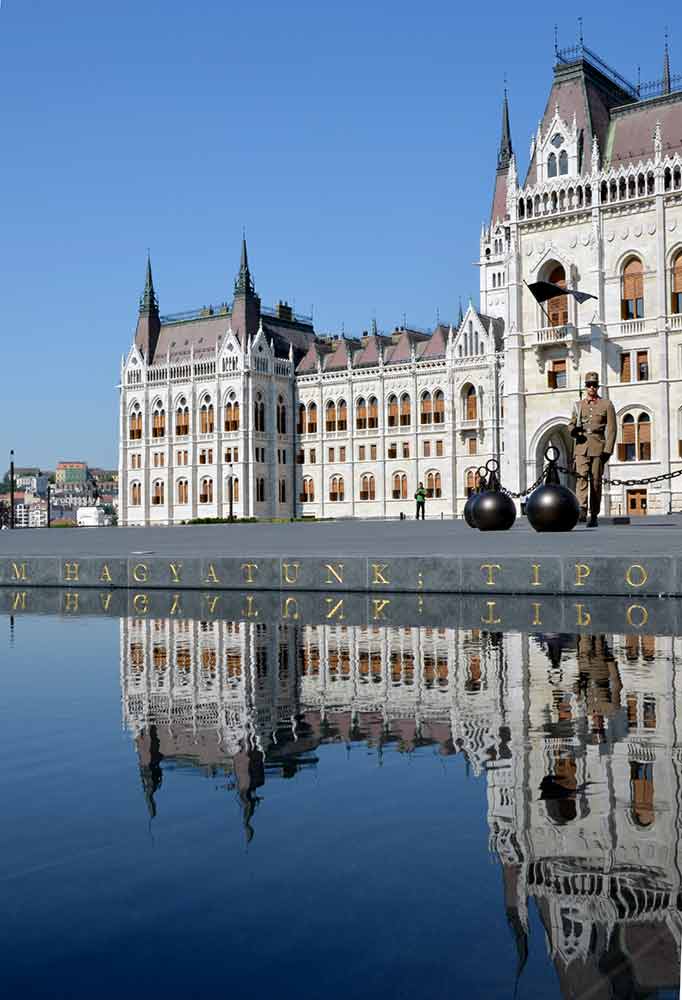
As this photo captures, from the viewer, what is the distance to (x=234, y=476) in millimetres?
83750

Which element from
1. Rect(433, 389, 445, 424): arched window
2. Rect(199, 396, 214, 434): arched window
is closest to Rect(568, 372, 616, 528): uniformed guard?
Rect(433, 389, 445, 424): arched window

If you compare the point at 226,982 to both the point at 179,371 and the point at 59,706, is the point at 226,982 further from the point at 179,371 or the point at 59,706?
the point at 179,371

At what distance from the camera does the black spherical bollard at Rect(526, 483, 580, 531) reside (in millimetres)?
18516

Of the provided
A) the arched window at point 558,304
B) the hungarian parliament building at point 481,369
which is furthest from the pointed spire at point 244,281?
the arched window at point 558,304

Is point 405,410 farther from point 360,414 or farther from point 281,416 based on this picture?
point 281,416

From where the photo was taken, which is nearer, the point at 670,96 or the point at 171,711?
the point at 171,711

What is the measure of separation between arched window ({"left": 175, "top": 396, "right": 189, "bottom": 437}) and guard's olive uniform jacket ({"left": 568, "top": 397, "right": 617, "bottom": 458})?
69.8 metres

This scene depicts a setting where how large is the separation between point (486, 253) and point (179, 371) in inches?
1104

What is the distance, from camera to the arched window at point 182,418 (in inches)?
3469

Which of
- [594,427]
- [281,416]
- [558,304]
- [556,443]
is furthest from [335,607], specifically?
[281,416]

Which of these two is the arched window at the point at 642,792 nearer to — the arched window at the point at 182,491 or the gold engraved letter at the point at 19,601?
the gold engraved letter at the point at 19,601

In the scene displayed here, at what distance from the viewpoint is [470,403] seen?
246 ft

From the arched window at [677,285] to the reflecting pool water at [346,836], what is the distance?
43.9 m

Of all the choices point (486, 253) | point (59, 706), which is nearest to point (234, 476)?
point (486, 253)
